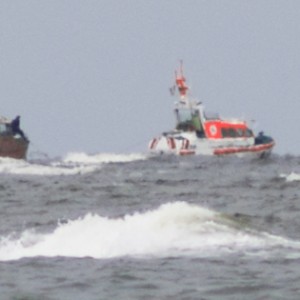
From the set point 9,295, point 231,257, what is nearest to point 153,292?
point 9,295

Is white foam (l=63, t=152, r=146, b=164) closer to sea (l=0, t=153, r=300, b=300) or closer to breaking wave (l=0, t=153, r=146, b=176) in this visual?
breaking wave (l=0, t=153, r=146, b=176)

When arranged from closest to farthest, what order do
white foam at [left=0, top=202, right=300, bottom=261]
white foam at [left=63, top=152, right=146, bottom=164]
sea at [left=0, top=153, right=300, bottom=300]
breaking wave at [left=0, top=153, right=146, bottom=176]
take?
sea at [left=0, top=153, right=300, bottom=300]
white foam at [left=0, top=202, right=300, bottom=261]
breaking wave at [left=0, top=153, right=146, bottom=176]
white foam at [left=63, top=152, right=146, bottom=164]

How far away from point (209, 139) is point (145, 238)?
58317 mm

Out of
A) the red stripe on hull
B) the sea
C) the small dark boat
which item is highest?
the small dark boat

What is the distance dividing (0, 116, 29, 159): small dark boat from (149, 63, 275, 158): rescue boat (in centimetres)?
1460

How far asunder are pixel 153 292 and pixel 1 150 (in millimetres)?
49691

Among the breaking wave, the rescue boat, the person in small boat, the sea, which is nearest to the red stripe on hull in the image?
the rescue boat

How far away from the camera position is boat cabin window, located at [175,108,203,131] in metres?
79.9

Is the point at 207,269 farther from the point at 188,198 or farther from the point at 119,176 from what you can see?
the point at 119,176

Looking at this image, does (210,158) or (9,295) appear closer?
(9,295)

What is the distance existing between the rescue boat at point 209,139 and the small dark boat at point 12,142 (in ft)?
47.9

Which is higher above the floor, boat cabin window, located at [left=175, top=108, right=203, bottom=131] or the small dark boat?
boat cabin window, located at [left=175, top=108, right=203, bottom=131]

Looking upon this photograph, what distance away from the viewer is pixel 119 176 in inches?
2098

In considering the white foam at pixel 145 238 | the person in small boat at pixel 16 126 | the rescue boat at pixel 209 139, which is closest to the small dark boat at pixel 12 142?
the person in small boat at pixel 16 126
